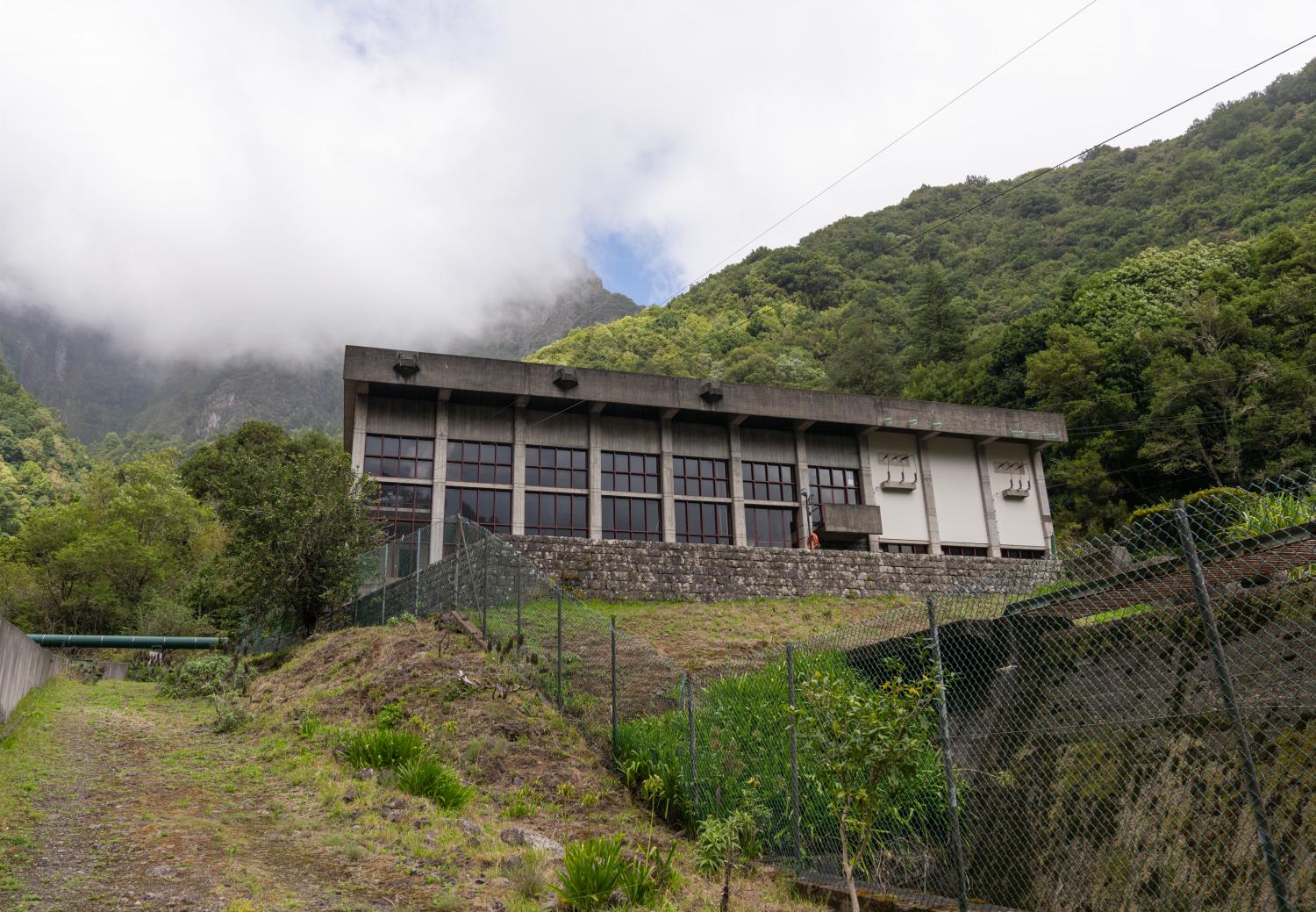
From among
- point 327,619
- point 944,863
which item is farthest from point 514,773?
point 327,619

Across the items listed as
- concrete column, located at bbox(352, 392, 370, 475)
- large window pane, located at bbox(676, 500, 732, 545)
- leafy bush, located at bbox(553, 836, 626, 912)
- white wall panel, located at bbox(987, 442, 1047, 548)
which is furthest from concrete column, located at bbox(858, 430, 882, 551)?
leafy bush, located at bbox(553, 836, 626, 912)

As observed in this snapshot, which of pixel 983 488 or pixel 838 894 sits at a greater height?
pixel 983 488

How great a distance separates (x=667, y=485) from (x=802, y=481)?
5.31m

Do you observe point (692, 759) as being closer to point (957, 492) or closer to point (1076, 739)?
point (1076, 739)

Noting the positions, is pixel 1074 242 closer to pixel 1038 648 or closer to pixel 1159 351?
pixel 1159 351

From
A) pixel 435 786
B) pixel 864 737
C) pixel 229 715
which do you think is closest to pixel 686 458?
pixel 229 715

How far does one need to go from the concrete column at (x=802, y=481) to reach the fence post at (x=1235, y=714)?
28141mm

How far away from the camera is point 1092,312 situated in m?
51.6

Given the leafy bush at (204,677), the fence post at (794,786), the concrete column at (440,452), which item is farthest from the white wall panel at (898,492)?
the fence post at (794,786)

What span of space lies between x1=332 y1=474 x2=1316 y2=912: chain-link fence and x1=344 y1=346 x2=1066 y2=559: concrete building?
20423 millimetres

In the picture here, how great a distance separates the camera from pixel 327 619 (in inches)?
875

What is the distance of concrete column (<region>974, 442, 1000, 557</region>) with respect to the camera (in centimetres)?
3491

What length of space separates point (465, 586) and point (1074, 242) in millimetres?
68117

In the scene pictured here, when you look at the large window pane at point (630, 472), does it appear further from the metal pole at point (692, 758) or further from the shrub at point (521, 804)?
the metal pole at point (692, 758)
